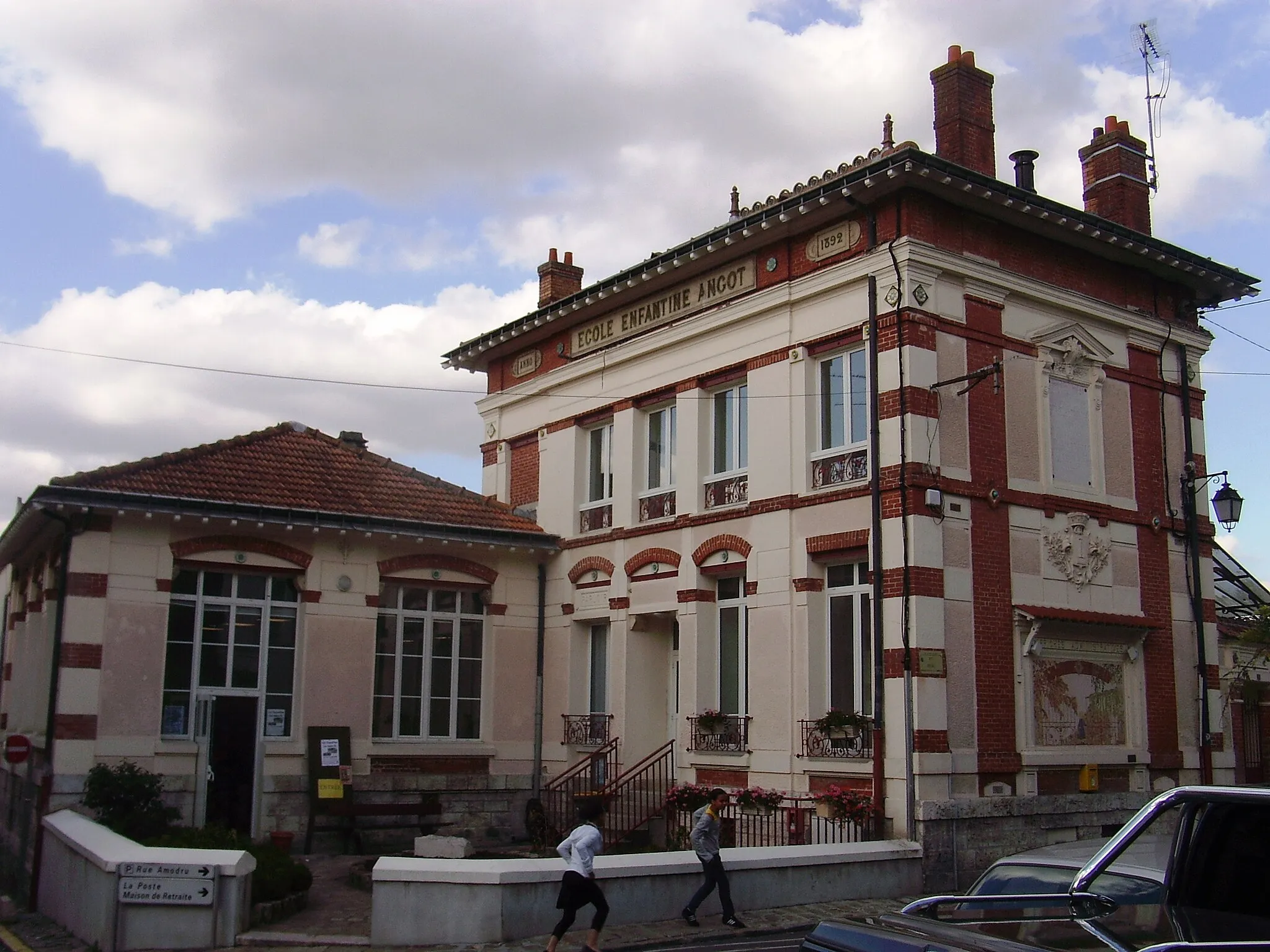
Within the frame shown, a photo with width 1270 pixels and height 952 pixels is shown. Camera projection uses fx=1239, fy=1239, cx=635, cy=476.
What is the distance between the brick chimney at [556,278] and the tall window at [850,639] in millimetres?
9981

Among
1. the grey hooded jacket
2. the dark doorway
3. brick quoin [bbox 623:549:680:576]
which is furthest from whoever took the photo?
brick quoin [bbox 623:549:680:576]

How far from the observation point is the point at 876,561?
15.2 meters

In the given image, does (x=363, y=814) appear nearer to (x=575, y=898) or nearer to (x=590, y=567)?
(x=590, y=567)

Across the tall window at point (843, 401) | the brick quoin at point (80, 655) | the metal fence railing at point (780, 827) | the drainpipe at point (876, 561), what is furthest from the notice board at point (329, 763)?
the tall window at point (843, 401)

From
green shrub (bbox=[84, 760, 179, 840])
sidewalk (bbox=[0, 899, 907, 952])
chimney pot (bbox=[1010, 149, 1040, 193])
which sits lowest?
sidewalk (bbox=[0, 899, 907, 952])

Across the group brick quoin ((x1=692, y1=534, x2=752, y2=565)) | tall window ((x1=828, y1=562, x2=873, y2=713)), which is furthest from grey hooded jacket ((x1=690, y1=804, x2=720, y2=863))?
brick quoin ((x1=692, y1=534, x2=752, y2=565))

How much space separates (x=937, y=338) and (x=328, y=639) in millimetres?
9736

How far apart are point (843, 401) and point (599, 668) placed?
6.51 meters

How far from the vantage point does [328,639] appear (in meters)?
18.4

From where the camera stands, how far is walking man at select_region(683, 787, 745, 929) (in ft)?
38.8

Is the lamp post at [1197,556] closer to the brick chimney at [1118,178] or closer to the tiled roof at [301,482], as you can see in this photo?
the brick chimney at [1118,178]

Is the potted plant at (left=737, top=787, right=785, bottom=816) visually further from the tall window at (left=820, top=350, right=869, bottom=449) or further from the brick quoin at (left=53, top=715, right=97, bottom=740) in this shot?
the brick quoin at (left=53, top=715, right=97, bottom=740)

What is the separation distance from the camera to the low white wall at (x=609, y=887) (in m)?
10.9

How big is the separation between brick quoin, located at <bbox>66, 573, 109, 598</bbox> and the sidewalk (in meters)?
4.58
